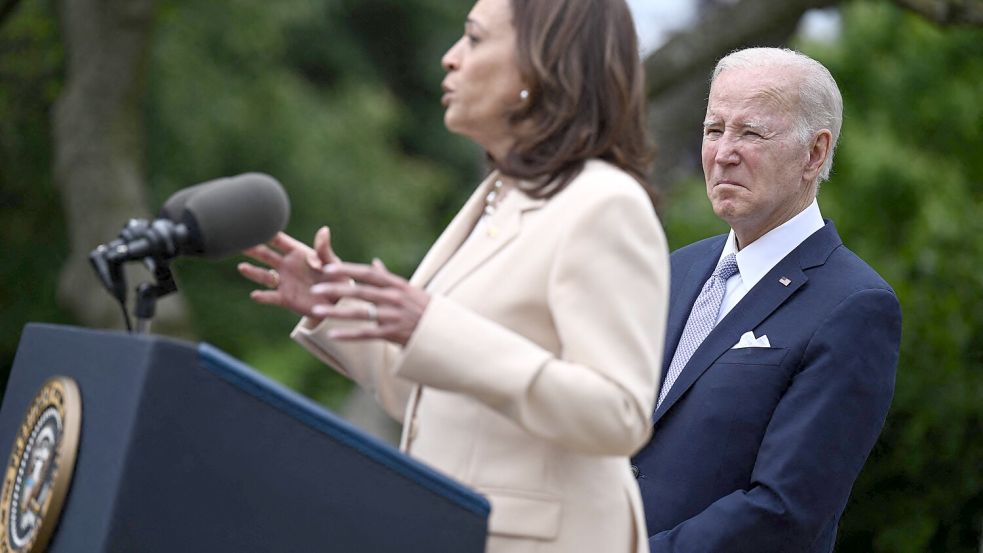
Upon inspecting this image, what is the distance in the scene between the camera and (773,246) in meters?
3.40

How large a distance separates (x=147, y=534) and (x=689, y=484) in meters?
1.51

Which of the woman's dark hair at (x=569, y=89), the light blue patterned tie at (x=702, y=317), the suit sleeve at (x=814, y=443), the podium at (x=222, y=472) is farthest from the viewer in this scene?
the light blue patterned tie at (x=702, y=317)

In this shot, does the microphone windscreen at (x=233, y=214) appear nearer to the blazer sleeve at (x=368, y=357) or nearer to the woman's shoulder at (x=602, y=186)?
the blazer sleeve at (x=368, y=357)

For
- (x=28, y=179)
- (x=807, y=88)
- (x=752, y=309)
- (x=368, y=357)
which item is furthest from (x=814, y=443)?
(x=28, y=179)

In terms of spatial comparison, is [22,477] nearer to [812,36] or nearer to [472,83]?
Result: [472,83]

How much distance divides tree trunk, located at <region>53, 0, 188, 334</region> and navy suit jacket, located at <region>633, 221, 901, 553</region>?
7.44 m

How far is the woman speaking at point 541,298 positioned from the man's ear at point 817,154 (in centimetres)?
116

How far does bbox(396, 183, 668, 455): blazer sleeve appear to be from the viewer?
6.97ft

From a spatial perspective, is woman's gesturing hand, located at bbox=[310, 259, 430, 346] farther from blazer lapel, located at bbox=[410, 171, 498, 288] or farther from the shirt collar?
the shirt collar

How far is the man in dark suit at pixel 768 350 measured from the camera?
3.05 meters

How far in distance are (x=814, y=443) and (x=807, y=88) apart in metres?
0.92

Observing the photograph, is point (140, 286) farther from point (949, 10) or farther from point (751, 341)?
point (949, 10)

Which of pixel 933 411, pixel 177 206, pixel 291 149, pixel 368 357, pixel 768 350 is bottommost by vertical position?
pixel 933 411

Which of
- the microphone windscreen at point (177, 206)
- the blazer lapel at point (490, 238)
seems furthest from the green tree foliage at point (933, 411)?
the microphone windscreen at point (177, 206)
